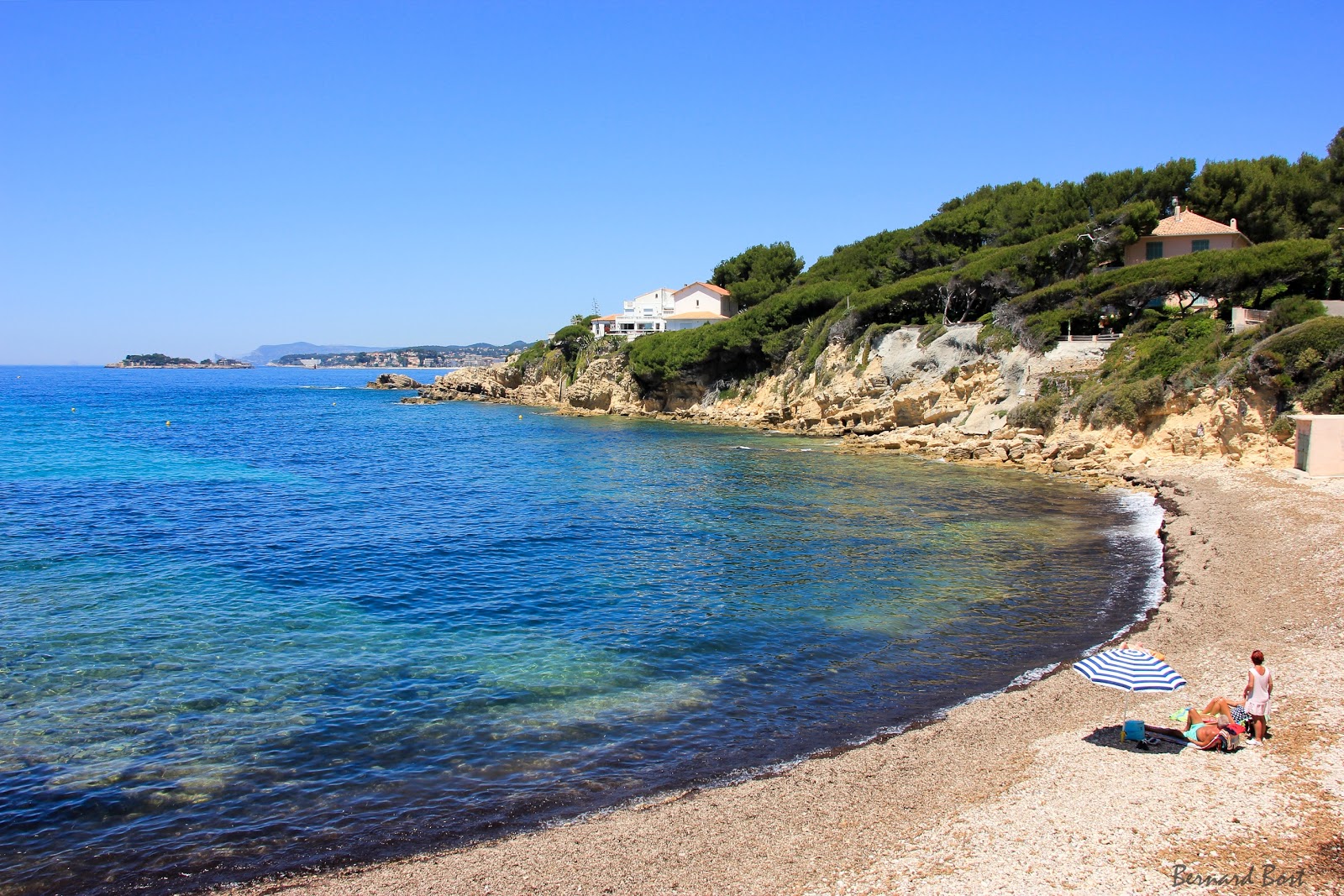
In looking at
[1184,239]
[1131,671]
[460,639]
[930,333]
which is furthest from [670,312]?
[1131,671]

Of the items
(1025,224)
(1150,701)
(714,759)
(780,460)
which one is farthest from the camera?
(1025,224)

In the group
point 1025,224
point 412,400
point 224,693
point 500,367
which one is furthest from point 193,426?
point 1025,224

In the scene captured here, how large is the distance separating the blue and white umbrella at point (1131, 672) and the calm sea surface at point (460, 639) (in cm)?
283

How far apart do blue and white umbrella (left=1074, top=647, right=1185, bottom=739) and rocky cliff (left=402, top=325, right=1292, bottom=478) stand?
86.9ft

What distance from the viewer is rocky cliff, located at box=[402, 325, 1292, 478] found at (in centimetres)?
3603

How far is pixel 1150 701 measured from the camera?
1316 cm

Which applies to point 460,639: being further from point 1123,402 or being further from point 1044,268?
point 1044,268

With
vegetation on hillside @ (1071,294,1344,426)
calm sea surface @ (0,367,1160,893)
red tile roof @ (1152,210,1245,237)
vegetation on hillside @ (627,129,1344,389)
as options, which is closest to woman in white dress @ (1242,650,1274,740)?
calm sea surface @ (0,367,1160,893)

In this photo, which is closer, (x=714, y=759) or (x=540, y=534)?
(x=714, y=759)

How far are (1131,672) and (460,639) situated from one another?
12607 millimetres

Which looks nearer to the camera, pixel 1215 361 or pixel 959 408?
pixel 1215 361

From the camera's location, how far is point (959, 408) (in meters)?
51.3

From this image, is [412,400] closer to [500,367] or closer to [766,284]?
[500,367]

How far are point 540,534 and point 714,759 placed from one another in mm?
16603
